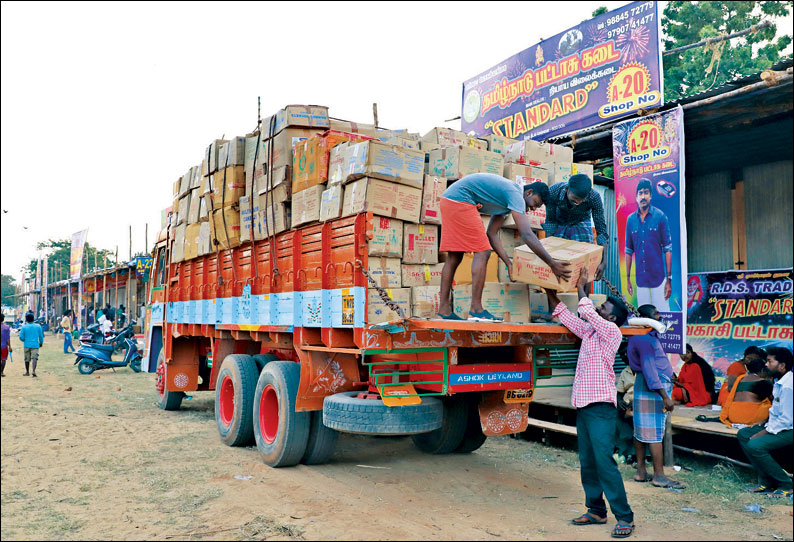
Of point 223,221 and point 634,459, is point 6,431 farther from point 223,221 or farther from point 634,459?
point 634,459

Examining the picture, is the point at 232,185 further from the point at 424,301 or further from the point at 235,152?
the point at 424,301

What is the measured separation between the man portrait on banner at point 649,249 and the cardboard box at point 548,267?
290 cm

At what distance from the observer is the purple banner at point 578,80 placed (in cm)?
863

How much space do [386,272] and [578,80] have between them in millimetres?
6252

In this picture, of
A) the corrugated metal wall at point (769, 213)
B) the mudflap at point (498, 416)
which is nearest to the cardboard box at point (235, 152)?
the mudflap at point (498, 416)

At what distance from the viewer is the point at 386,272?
5020 millimetres

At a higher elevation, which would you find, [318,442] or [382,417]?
[382,417]

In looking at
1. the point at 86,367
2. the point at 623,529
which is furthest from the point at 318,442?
the point at 86,367

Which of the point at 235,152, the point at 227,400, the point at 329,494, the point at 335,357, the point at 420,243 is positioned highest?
the point at 235,152

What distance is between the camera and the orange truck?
494cm

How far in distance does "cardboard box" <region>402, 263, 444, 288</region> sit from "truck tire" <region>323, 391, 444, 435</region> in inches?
37.4

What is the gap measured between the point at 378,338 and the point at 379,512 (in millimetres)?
1372

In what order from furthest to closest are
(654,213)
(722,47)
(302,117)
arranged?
(722,47) < (654,213) < (302,117)

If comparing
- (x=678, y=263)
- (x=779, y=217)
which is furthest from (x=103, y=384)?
(x=779, y=217)
